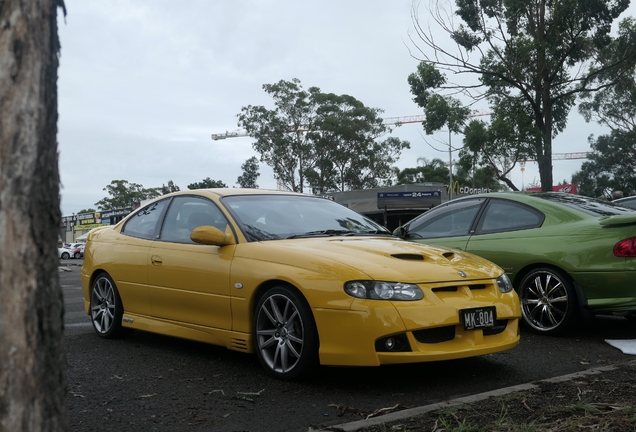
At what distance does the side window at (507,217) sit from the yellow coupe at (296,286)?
1.63m

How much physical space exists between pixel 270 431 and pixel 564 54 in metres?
17.3

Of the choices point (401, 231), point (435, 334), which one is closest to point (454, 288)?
point (435, 334)

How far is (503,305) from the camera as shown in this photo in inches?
204

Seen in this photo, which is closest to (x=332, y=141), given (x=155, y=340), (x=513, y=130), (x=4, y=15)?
(x=513, y=130)

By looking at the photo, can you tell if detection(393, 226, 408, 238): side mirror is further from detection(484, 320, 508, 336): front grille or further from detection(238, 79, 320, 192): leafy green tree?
detection(238, 79, 320, 192): leafy green tree

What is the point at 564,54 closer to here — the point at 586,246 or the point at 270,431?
the point at 586,246

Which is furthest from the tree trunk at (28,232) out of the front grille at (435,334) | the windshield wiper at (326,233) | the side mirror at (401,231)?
the side mirror at (401,231)

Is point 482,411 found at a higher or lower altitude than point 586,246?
lower

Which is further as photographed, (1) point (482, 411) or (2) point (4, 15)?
(1) point (482, 411)

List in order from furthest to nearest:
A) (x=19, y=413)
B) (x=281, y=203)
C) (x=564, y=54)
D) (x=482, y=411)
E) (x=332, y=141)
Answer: (x=332, y=141) → (x=564, y=54) → (x=281, y=203) → (x=482, y=411) → (x=19, y=413)

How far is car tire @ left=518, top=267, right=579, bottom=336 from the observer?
672 cm

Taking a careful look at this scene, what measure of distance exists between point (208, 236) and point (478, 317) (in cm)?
207

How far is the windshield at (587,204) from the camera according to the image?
7.06 meters

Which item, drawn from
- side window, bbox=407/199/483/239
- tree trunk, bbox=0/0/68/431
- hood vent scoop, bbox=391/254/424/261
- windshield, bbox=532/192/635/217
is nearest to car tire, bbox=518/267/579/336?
windshield, bbox=532/192/635/217
